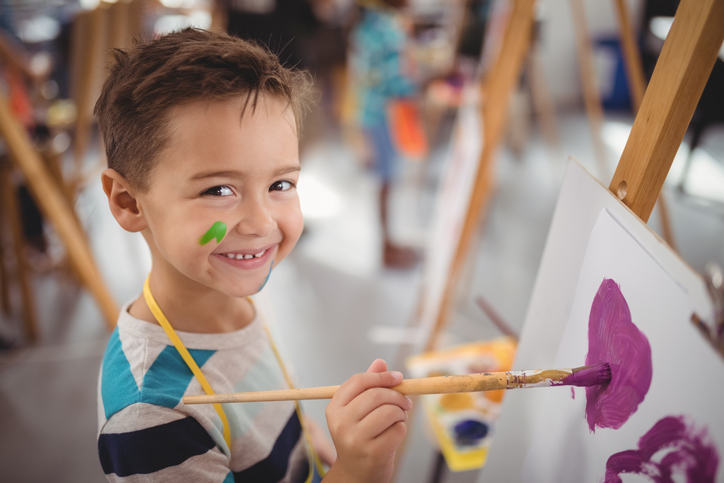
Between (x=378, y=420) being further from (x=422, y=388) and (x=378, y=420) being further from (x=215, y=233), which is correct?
(x=215, y=233)

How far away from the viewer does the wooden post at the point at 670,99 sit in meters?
0.42

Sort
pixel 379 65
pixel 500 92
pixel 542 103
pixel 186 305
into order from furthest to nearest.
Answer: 1. pixel 542 103
2. pixel 379 65
3. pixel 500 92
4. pixel 186 305

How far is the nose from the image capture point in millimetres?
568

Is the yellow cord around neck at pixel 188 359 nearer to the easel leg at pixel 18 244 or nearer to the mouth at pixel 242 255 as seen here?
the mouth at pixel 242 255

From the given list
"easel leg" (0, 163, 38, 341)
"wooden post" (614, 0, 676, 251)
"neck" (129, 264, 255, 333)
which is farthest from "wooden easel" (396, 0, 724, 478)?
"easel leg" (0, 163, 38, 341)

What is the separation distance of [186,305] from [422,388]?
0.34 meters

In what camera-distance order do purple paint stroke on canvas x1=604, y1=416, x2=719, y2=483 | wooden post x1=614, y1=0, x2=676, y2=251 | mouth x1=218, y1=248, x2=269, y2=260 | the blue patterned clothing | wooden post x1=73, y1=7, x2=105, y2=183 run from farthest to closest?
the blue patterned clothing
wooden post x1=73, y1=7, x2=105, y2=183
wooden post x1=614, y1=0, x2=676, y2=251
mouth x1=218, y1=248, x2=269, y2=260
purple paint stroke on canvas x1=604, y1=416, x2=719, y2=483

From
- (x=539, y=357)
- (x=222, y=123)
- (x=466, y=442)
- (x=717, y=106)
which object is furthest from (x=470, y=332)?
(x=717, y=106)

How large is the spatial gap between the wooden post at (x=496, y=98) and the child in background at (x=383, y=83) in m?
1.29

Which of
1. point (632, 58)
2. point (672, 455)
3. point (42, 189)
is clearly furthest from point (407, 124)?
point (672, 455)

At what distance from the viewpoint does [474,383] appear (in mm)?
499

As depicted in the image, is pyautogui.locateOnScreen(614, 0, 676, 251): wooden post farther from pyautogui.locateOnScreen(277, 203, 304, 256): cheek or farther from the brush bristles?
pyautogui.locateOnScreen(277, 203, 304, 256): cheek

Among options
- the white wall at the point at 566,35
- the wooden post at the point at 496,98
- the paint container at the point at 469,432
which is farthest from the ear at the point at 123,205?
the white wall at the point at 566,35

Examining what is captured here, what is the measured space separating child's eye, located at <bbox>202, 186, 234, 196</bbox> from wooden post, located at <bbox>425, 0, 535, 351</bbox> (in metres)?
0.89
